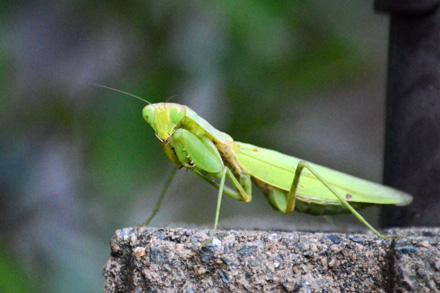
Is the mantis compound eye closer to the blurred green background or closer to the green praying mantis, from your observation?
the green praying mantis

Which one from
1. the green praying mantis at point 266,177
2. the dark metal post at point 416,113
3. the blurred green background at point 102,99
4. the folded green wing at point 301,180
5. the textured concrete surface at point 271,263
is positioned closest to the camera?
the textured concrete surface at point 271,263

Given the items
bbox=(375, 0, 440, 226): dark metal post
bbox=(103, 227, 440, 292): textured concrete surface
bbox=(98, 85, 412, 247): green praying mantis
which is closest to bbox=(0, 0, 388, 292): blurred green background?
bbox=(98, 85, 412, 247): green praying mantis

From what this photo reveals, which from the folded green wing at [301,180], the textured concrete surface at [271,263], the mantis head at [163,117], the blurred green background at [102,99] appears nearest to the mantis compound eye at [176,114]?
the mantis head at [163,117]

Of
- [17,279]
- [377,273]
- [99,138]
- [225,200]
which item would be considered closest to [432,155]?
[377,273]

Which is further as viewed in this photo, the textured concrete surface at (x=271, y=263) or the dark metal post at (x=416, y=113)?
the dark metal post at (x=416, y=113)

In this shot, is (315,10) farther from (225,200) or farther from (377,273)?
(377,273)

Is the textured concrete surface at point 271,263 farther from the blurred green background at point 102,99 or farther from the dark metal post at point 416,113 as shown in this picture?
the blurred green background at point 102,99
